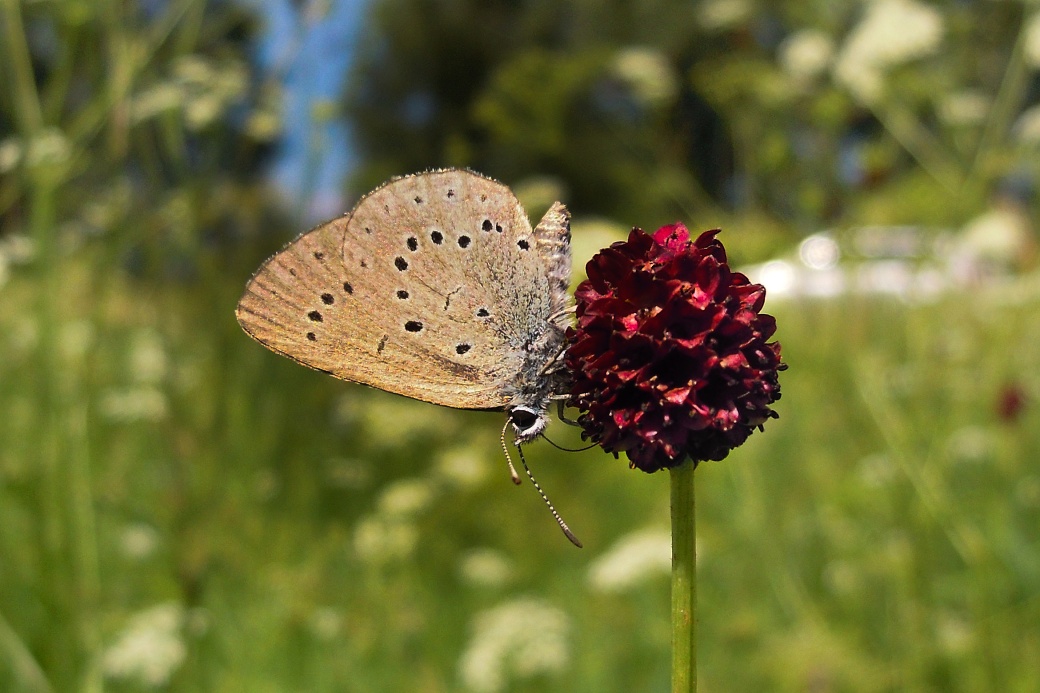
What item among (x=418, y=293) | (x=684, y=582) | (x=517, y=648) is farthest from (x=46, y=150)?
(x=684, y=582)

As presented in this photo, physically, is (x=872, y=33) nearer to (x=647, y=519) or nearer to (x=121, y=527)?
(x=647, y=519)

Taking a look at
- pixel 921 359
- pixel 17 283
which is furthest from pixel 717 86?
pixel 17 283

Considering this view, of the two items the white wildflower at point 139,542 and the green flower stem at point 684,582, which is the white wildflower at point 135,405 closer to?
the white wildflower at point 139,542

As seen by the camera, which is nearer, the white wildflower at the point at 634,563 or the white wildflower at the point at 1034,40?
the white wildflower at the point at 634,563

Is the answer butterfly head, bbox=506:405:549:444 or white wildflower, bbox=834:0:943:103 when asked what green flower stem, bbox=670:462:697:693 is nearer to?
butterfly head, bbox=506:405:549:444

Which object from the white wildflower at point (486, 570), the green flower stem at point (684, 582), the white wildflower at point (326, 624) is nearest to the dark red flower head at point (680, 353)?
the green flower stem at point (684, 582)

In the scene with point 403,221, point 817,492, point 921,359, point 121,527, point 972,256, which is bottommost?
point 403,221

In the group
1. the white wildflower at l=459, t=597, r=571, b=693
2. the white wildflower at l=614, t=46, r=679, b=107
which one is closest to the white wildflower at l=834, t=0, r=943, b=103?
the white wildflower at l=614, t=46, r=679, b=107
